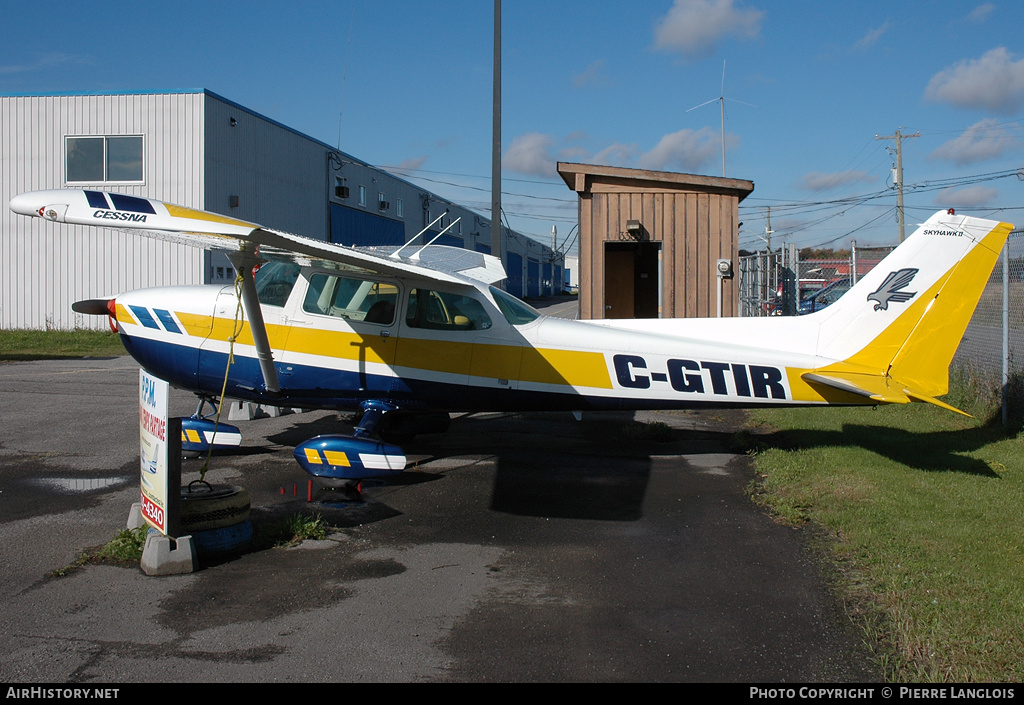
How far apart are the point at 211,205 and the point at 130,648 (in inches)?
764

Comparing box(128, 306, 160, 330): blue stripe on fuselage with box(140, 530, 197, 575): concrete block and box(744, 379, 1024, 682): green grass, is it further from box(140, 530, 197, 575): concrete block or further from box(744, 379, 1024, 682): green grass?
box(744, 379, 1024, 682): green grass

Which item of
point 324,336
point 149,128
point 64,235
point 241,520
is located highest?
point 149,128

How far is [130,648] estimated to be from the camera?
3715 millimetres

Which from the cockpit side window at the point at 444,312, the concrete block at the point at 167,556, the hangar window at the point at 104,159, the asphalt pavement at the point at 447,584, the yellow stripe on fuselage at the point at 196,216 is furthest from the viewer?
the hangar window at the point at 104,159

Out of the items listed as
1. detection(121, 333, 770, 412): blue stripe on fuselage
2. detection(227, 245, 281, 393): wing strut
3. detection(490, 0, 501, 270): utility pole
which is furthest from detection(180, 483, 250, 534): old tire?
detection(490, 0, 501, 270): utility pole

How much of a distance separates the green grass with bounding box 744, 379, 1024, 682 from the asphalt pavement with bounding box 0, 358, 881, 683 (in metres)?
0.26

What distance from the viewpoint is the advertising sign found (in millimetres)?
4777

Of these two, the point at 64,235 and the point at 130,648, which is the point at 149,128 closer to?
the point at 64,235

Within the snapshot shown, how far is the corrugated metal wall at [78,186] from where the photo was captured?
20859 millimetres

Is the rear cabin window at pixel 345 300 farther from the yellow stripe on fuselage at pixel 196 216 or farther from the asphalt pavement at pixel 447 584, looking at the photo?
the yellow stripe on fuselage at pixel 196 216

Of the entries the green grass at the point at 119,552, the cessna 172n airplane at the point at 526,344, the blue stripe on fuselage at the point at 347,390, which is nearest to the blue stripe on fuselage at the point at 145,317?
the cessna 172n airplane at the point at 526,344

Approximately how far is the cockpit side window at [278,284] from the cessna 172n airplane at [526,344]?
15 millimetres

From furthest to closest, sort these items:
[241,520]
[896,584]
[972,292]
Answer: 1. [972,292]
2. [241,520]
3. [896,584]
